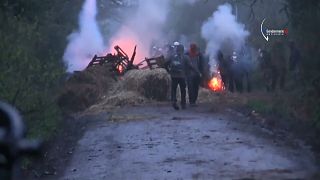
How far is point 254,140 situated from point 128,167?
3.05 meters

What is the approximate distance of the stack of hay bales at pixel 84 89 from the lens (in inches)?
770

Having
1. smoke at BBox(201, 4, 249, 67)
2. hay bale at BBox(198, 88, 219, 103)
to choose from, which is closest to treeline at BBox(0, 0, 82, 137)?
hay bale at BBox(198, 88, 219, 103)

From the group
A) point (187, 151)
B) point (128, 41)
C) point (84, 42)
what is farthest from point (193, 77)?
point (128, 41)

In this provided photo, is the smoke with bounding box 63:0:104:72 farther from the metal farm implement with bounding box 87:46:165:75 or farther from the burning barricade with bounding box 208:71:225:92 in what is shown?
the burning barricade with bounding box 208:71:225:92

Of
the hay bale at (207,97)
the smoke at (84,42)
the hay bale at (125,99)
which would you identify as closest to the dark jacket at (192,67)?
the hay bale at (207,97)

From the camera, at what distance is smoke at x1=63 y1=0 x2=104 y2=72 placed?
34938mm

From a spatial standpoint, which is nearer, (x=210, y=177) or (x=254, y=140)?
(x=210, y=177)

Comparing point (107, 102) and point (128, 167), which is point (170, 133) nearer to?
point (128, 167)

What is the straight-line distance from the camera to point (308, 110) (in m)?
12.7

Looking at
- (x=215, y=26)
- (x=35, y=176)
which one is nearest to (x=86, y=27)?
(x=215, y=26)

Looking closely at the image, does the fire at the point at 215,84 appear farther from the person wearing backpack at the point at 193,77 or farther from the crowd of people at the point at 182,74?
the crowd of people at the point at 182,74

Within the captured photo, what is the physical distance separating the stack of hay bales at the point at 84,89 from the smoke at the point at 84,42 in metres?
11.0

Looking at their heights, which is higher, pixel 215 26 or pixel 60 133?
pixel 215 26

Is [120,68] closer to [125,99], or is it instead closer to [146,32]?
[125,99]
